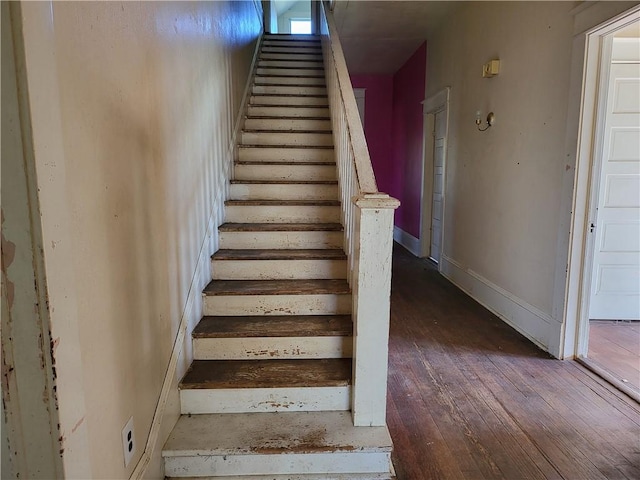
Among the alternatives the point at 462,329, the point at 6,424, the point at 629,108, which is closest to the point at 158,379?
the point at 6,424

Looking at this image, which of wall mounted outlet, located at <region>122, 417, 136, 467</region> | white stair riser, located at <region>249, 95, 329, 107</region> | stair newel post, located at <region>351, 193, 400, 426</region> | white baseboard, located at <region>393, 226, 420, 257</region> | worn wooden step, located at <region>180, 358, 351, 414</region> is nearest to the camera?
wall mounted outlet, located at <region>122, 417, 136, 467</region>

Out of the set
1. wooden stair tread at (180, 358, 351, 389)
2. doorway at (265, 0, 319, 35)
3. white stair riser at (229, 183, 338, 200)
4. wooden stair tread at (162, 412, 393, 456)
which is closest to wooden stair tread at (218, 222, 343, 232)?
white stair riser at (229, 183, 338, 200)

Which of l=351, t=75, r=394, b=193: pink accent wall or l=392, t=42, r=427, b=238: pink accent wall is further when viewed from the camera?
l=351, t=75, r=394, b=193: pink accent wall

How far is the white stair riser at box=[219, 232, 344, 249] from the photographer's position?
8.17ft

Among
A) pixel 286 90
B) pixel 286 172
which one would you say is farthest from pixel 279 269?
pixel 286 90

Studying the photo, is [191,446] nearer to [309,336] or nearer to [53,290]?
[309,336]

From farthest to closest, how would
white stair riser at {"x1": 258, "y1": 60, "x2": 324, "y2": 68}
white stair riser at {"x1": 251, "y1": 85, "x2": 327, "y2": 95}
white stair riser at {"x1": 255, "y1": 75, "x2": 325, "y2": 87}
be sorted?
1. white stair riser at {"x1": 258, "y1": 60, "x2": 324, "y2": 68}
2. white stair riser at {"x1": 255, "y1": 75, "x2": 325, "y2": 87}
3. white stair riser at {"x1": 251, "y1": 85, "x2": 327, "y2": 95}

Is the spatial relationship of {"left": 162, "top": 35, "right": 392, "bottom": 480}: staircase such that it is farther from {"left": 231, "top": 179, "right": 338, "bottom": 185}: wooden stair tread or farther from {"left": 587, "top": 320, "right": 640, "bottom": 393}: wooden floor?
{"left": 587, "top": 320, "right": 640, "bottom": 393}: wooden floor

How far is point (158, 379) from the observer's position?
1457 millimetres

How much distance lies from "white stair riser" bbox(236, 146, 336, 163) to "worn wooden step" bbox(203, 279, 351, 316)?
143 centimetres

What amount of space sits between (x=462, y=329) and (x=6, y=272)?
9.31 ft

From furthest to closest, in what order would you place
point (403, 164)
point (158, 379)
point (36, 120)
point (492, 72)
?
point (403, 164)
point (492, 72)
point (158, 379)
point (36, 120)

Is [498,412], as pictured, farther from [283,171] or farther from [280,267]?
[283,171]

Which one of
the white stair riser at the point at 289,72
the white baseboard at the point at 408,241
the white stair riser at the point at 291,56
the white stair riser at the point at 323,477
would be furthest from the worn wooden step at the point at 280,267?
the white baseboard at the point at 408,241
